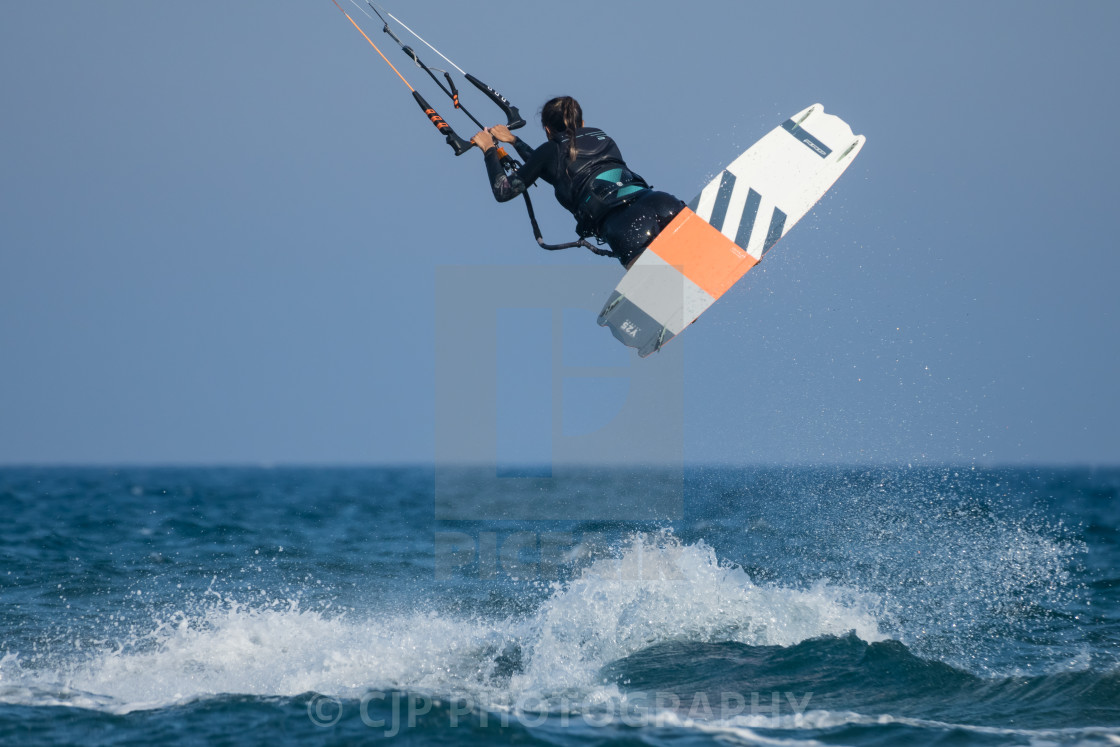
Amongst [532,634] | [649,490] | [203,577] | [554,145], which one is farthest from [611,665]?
[649,490]

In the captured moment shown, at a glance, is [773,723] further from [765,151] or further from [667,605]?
[765,151]

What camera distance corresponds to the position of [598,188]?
6895 mm

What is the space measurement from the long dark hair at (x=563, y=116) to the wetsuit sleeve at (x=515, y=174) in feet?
0.61

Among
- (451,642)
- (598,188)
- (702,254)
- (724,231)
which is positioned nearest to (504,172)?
(598,188)

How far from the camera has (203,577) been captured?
1077 cm

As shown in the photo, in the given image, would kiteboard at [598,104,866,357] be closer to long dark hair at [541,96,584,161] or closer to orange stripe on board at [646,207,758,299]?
orange stripe on board at [646,207,758,299]

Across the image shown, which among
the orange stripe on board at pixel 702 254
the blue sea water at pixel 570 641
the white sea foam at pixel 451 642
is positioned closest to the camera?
the blue sea water at pixel 570 641

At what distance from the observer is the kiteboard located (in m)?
7.04

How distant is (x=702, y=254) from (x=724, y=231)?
0.87 feet

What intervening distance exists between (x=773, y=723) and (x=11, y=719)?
4.56 m

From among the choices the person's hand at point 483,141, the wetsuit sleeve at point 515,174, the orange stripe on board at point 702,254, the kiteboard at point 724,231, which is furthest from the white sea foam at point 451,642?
the person's hand at point 483,141

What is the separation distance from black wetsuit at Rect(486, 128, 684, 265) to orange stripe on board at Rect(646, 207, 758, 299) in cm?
10

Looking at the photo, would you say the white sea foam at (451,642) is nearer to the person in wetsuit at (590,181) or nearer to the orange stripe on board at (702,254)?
the orange stripe on board at (702,254)

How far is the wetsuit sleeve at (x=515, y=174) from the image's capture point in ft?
22.6
